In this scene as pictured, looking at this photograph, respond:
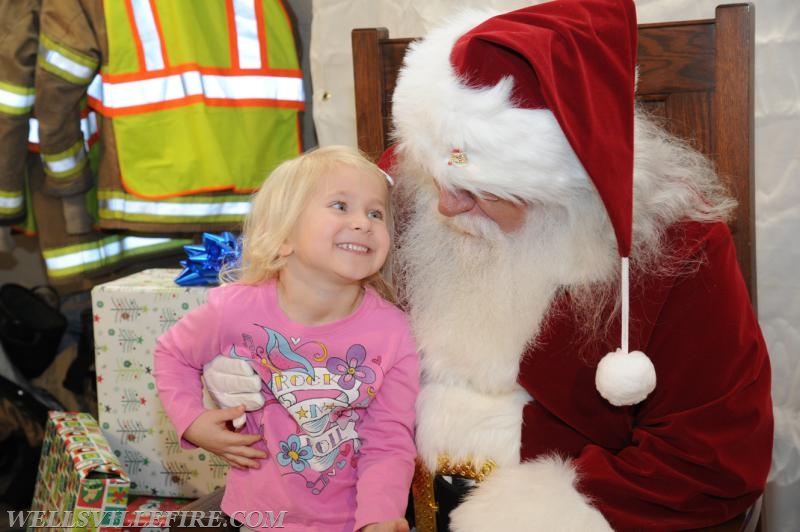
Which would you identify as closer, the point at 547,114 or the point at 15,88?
the point at 547,114

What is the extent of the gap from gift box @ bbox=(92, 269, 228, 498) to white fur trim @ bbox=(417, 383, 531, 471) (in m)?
0.80

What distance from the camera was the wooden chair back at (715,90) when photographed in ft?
4.87

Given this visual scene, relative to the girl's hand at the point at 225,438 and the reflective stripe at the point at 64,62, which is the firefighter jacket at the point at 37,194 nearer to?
the reflective stripe at the point at 64,62

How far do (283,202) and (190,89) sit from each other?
98 centimetres

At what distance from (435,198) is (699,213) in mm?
431

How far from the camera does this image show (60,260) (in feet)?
8.09

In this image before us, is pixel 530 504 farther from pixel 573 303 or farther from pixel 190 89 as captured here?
pixel 190 89

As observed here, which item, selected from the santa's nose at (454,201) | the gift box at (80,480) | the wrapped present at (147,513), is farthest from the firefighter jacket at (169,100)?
the santa's nose at (454,201)

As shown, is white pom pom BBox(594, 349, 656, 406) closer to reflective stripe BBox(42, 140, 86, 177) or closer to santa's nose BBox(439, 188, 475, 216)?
santa's nose BBox(439, 188, 475, 216)

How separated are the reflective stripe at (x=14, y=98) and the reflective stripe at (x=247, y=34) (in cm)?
57

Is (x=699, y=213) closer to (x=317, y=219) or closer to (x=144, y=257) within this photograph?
(x=317, y=219)

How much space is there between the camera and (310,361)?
1.38 metres

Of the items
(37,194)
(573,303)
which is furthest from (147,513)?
(573,303)

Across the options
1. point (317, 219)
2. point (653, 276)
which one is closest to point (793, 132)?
point (653, 276)
